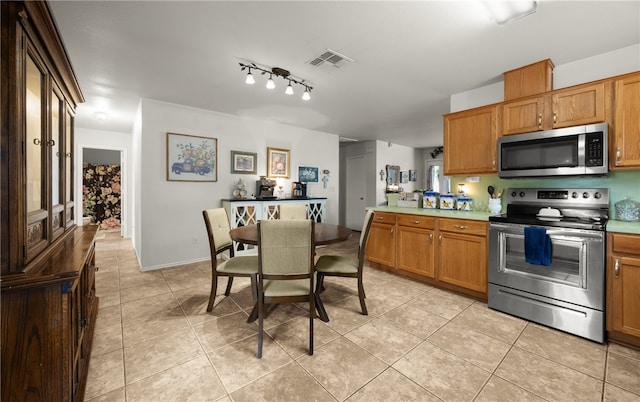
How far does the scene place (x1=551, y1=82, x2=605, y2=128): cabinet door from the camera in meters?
2.28

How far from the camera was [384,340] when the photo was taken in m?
2.02

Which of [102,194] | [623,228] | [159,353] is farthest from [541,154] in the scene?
[102,194]

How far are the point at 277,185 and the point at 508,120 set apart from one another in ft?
12.1

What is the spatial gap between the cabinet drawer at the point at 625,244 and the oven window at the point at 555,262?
178 millimetres

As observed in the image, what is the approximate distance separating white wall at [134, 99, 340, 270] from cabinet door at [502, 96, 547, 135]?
362cm

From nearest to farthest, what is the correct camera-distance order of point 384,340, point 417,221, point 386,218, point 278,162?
point 384,340 → point 417,221 → point 386,218 → point 278,162

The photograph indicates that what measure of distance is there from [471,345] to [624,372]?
0.87 m

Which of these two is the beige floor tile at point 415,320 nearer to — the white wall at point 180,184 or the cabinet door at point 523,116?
the cabinet door at point 523,116

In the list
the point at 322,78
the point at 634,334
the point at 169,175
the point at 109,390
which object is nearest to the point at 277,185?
the point at 169,175

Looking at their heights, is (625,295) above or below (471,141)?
below

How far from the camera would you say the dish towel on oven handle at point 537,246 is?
2.21 metres

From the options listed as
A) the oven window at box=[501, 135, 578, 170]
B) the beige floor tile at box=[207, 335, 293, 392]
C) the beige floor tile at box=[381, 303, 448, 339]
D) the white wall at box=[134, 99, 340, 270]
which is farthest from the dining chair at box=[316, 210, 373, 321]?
the white wall at box=[134, 99, 340, 270]

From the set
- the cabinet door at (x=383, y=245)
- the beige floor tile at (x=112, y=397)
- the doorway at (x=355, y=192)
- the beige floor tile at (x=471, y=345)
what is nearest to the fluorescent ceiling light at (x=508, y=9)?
the cabinet door at (x=383, y=245)

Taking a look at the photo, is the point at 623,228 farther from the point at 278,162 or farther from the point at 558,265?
the point at 278,162
